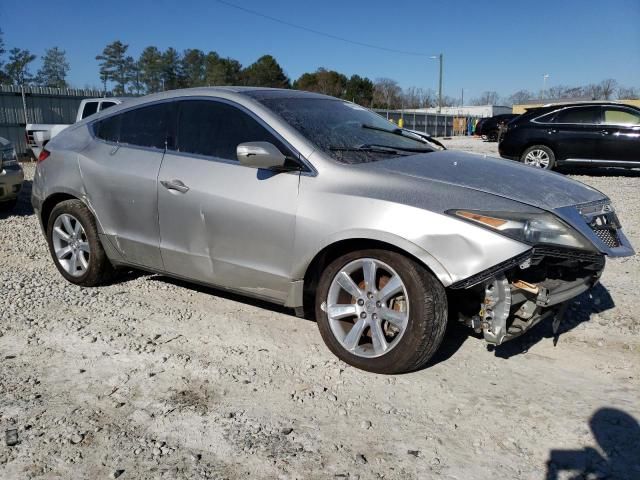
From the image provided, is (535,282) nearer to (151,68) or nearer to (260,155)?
(260,155)

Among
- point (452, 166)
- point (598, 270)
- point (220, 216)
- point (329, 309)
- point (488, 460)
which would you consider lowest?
point (488, 460)

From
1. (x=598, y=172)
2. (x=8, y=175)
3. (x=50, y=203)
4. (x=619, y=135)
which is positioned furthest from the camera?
(x=598, y=172)

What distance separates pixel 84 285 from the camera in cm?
493

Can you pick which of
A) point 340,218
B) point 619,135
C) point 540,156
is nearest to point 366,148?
point 340,218

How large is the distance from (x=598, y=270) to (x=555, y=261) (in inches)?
14.4

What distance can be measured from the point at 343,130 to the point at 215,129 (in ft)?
3.04

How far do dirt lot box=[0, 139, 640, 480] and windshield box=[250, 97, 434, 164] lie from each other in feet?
4.38

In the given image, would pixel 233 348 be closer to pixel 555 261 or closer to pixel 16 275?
pixel 555 261

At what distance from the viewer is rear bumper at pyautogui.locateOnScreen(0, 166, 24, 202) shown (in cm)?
797

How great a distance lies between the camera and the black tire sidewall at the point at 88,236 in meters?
4.64

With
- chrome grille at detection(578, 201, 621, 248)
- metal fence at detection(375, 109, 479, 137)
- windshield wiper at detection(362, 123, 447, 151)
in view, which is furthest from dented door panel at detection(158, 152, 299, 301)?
metal fence at detection(375, 109, 479, 137)

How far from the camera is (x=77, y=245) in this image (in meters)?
4.86

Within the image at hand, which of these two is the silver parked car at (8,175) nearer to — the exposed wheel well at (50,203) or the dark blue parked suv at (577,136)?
the exposed wheel well at (50,203)

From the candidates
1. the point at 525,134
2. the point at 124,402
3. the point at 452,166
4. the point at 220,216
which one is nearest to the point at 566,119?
the point at 525,134
